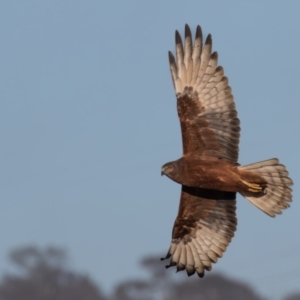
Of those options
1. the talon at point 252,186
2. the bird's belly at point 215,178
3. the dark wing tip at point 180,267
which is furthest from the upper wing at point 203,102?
the dark wing tip at point 180,267

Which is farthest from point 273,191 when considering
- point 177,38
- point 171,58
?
point 177,38

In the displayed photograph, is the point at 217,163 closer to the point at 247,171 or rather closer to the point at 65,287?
the point at 247,171

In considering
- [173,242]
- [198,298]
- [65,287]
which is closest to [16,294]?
[65,287]

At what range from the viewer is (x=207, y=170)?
1720 cm

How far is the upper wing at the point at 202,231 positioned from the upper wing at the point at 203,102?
811mm

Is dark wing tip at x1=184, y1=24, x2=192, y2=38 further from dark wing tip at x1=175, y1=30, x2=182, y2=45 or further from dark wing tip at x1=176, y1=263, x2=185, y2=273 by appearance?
dark wing tip at x1=176, y1=263, x2=185, y2=273

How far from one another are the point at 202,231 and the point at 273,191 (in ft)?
4.23

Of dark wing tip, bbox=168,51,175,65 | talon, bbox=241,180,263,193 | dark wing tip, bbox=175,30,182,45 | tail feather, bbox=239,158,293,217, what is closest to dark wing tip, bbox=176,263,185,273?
tail feather, bbox=239,158,293,217

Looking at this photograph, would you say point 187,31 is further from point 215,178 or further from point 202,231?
point 202,231

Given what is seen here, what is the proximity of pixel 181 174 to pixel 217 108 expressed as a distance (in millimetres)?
1130

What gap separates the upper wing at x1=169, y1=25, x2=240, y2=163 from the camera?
690 inches

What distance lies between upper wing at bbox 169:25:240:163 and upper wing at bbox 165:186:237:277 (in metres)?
0.81

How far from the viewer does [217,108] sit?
17703 mm

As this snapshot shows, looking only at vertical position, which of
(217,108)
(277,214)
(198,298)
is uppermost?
(198,298)
